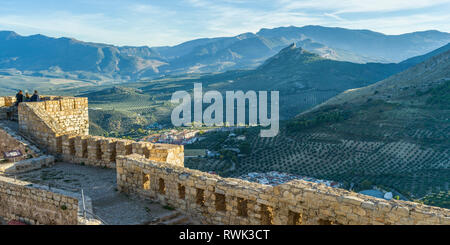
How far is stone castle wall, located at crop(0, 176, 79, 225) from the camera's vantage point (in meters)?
8.39

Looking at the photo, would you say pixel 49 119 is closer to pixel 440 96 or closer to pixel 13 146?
pixel 13 146

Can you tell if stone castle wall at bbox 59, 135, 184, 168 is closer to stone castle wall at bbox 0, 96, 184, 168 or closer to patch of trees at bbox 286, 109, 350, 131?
stone castle wall at bbox 0, 96, 184, 168

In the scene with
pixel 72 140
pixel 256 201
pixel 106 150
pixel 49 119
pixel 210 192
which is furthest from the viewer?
pixel 49 119

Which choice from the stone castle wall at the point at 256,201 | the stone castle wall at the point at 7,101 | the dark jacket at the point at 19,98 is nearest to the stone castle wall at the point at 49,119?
the stone castle wall at the point at 7,101

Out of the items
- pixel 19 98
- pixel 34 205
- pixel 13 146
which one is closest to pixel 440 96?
pixel 19 98

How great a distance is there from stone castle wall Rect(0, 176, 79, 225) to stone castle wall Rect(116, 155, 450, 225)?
1.74m

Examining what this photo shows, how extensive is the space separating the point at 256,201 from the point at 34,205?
5.23m

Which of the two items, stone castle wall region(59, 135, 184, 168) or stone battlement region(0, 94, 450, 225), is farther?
stone castle wall region(59, 135, 184, 168)

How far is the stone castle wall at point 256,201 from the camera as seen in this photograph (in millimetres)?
6156

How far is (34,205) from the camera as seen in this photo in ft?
29.6

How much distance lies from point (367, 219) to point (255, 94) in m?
149

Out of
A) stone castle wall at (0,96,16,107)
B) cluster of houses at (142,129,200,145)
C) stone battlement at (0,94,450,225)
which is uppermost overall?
stone castle wall at (0,96,16,107)

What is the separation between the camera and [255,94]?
15450 centimetres

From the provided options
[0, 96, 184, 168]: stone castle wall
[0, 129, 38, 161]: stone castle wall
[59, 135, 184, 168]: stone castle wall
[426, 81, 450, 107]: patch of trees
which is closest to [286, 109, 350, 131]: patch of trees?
[426, 81, 450, 107]: patch of trees
